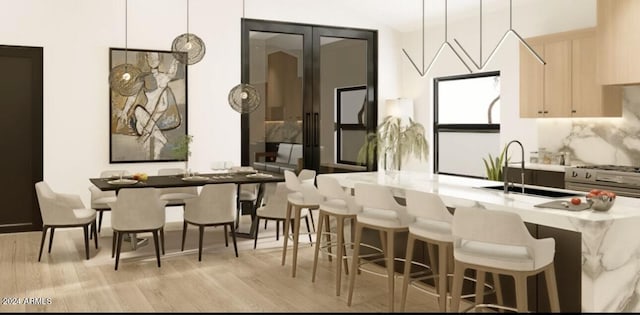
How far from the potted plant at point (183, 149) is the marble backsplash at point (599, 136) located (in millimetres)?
4699

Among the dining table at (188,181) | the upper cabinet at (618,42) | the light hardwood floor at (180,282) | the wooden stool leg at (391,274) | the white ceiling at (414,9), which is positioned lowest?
the light hardwood floor at (180,282)

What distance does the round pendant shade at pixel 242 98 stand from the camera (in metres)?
7.18

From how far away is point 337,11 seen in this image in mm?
9773

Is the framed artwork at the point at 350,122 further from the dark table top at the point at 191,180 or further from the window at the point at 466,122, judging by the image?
the dark table top at the point at 191,180

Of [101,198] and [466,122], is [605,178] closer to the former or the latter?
[466,122]

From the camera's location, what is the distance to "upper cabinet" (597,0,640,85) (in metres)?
6.14

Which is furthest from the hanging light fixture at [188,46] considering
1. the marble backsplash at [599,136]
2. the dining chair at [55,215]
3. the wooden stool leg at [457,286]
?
the marble backsplash at [599,136]

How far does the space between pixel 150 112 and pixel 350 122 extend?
3.40m

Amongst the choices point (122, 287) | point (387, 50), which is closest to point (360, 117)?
point (387, 50)

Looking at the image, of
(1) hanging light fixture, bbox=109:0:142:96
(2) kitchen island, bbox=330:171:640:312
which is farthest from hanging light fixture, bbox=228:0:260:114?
(2) kitchen island, bbox=330:171:640:312

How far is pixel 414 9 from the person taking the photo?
9.25 meters

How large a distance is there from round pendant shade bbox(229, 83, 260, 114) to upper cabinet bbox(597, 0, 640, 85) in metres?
3.93

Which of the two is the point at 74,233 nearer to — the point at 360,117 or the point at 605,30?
the point at 360,117

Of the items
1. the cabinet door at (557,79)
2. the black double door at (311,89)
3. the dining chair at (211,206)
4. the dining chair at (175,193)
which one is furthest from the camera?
the black double door at (311,89)
